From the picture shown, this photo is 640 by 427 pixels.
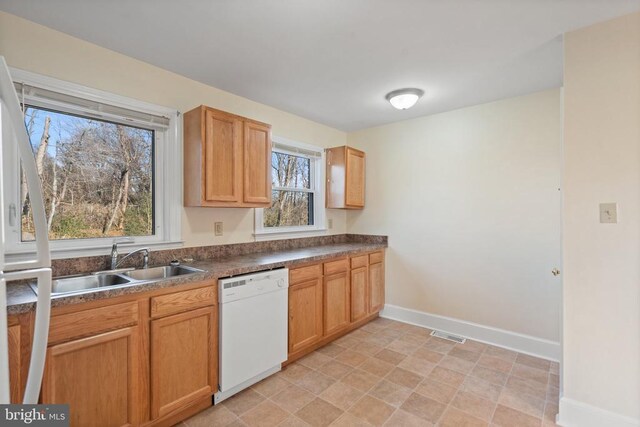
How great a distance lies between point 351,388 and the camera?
7.51 ft

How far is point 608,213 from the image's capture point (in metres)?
1.80

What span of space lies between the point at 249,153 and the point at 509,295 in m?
2.79

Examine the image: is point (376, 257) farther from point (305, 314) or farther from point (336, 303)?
point (305, 314)

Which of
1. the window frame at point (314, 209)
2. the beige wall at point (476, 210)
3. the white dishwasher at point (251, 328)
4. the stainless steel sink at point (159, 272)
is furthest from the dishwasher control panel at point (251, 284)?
the beige wall at point (476, 210)

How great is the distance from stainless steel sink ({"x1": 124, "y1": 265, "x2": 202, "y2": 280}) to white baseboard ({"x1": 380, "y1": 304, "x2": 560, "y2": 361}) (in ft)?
8.38

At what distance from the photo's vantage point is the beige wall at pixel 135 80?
181cm

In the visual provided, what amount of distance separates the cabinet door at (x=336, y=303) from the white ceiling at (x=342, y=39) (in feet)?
5.99

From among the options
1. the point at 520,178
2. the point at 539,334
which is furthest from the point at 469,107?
the point at 539,334

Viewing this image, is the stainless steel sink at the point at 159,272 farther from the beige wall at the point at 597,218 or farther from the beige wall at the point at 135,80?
the beige wall at the point at 597,218

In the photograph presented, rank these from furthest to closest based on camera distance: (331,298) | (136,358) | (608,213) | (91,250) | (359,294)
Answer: (359,294), (331,298), (91,250), (608,213), (136,358)

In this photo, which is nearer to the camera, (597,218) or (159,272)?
(597,218)

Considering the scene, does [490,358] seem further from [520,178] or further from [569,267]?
[520,178]

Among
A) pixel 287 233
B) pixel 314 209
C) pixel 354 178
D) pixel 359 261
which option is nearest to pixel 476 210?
pixel 359 261

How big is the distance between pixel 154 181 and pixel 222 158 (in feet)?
1.88
